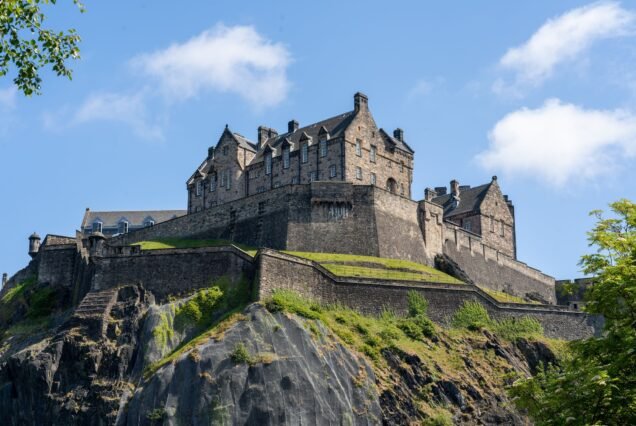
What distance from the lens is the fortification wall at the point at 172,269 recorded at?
2267 inches

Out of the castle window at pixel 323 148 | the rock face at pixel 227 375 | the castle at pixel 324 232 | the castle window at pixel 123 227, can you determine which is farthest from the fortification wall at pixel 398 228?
the castle window at pixel 123 227

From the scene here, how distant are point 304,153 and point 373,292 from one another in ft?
69.6

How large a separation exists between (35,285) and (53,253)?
8.92 feet

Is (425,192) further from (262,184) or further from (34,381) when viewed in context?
(34,381)

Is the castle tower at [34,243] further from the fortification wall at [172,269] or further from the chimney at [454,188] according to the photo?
the chimney at [454,188]

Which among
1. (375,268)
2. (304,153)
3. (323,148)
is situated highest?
(323,148)

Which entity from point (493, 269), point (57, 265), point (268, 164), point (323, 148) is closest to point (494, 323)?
point (493, 269)

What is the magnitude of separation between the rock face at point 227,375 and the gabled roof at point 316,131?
80.9ft

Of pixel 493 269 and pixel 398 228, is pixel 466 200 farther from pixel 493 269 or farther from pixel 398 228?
pixel 398 228

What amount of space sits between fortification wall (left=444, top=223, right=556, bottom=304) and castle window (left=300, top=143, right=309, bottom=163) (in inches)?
518

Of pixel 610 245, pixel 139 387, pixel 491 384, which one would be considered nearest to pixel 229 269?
pixel 139 387

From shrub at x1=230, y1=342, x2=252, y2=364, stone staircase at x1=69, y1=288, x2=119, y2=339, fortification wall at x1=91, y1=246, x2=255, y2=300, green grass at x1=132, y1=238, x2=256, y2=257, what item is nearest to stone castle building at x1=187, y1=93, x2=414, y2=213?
green grass at x1=132, y1=238, x2=256, y2=257

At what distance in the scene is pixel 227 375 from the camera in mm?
48594

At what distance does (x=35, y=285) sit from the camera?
6756cm
